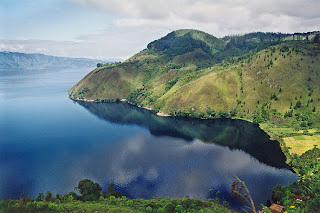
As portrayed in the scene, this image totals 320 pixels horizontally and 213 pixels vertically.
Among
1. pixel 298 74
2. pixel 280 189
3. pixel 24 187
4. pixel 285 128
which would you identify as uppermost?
pixel 298 74

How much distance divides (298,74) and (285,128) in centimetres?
6692

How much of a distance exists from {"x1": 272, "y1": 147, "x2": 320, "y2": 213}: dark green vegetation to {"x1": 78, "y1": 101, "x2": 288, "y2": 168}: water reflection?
7951 mm

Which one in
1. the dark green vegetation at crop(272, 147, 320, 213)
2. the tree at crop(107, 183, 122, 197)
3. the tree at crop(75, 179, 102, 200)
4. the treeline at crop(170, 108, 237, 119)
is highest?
the treeline at crop(170, 108, 237, 119)

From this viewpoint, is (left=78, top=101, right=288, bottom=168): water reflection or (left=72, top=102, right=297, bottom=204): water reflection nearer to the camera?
(left=72, top=102, right=297, bottom=204): water reflection

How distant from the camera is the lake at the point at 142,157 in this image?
266 feet

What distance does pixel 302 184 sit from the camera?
70.8 meters

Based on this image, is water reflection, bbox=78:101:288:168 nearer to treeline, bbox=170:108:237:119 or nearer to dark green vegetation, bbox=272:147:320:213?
treeline, bbox=170:108:237:119

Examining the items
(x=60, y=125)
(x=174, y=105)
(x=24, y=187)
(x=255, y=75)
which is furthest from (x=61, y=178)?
(x=255, y=75)

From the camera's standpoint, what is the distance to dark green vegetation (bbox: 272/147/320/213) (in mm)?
58500

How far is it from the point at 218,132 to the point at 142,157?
64466 mm

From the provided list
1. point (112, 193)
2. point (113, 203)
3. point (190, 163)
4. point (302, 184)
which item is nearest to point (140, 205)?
point (113, 203)

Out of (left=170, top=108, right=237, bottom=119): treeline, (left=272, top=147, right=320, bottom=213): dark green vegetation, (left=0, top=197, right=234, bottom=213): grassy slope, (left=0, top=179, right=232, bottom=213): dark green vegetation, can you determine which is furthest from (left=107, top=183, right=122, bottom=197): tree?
(left=170, top=108, right=237, bottom=119): treeline

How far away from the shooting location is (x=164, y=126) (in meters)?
162

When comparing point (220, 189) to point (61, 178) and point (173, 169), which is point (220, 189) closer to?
point (173, 169)
